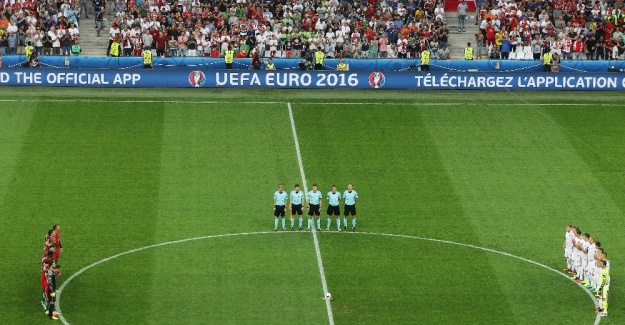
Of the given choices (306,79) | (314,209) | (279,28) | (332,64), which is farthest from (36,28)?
(314,209)

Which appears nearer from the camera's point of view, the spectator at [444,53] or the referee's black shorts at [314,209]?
the referee's black shorts at [314,209]

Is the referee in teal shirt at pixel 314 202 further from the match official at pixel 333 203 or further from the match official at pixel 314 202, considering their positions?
the match official at pixel 333 203

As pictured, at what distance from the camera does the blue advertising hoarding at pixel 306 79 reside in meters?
61.3

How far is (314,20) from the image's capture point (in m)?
69.5

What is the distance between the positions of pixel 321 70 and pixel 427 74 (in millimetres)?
5235

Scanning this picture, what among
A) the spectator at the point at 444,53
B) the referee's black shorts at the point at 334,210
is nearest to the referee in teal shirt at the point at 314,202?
the referee's black shorts at the point at 334,210

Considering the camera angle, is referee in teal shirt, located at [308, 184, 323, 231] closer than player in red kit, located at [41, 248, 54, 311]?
No

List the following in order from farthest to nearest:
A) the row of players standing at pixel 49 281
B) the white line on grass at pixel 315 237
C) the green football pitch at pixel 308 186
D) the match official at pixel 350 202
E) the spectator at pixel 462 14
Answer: the spectator at pixel 462 14
the match official at pixel 350 202
the green football pitch at pixel 308 186
the white line on grass at pixel 315 237
the row of players standing at pixel 49 281

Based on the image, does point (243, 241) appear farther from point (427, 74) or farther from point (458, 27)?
point (458, 27)

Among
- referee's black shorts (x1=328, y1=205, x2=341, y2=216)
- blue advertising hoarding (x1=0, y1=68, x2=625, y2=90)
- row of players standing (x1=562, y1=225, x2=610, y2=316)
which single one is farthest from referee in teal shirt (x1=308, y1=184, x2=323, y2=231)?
blue advertising hoarding (x1=0, y1=68, x2=625, y2=90)

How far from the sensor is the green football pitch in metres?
36.8

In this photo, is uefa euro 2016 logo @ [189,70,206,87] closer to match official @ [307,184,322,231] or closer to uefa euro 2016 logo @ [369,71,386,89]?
uefa euro 2016 logo @ [369,71,386,89]

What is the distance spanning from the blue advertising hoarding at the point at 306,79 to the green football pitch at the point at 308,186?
2.36 feet

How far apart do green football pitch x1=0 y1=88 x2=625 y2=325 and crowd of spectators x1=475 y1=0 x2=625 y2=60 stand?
659cm
